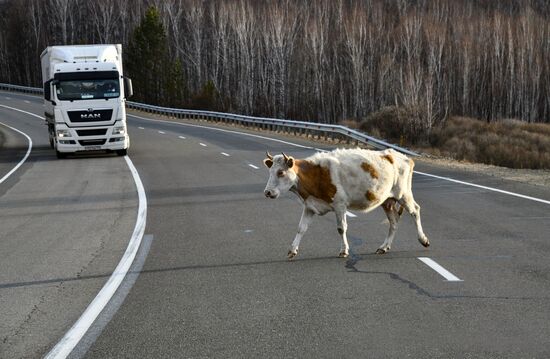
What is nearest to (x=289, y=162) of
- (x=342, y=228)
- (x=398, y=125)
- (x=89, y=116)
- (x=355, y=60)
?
(x=342, y=228)

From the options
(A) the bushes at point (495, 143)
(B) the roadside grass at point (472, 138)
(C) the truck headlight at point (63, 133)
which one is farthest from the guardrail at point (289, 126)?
(C) the truck headlight at point (63, 133)

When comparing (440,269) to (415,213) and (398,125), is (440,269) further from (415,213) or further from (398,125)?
(398,125)

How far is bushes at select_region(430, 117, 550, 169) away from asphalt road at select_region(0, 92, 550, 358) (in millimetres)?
17023

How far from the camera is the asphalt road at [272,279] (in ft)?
21.2

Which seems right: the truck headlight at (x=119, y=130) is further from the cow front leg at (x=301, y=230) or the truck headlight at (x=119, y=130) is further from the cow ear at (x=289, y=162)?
the cow ear at (x=289, y=162)

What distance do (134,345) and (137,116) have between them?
6155 cm

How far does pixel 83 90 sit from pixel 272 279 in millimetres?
22401

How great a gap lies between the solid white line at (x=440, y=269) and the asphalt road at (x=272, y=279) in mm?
72

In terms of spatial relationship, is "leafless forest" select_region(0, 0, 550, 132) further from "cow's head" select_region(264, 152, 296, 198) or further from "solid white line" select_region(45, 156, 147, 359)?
"cow's head" select_region(264, 152, 296, 198)

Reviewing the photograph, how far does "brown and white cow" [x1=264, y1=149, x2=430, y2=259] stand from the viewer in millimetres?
10086

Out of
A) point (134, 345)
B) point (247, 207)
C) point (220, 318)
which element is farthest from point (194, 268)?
point (247, 207)

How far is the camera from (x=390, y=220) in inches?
428

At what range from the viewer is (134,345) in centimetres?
643

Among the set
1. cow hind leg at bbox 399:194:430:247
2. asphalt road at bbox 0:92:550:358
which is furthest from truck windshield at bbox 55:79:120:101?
cow hind leg at bbox 399:194:430:247
